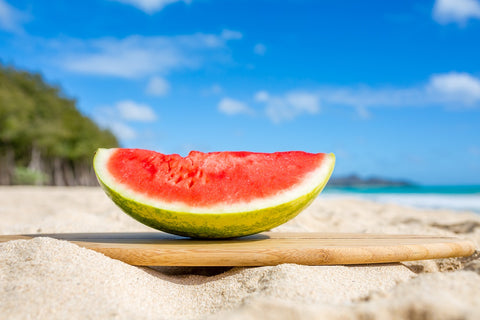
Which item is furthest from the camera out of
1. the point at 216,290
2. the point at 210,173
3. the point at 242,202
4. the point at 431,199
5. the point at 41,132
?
the point at 41,132

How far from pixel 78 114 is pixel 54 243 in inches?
1629

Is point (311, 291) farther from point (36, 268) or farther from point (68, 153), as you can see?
point (68, 153)

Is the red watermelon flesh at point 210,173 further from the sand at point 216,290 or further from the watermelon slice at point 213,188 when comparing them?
the sand at point 216,290

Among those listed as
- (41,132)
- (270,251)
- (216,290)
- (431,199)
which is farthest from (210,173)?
(41,132)

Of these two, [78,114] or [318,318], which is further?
[78,114]

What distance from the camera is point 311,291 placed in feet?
5.98

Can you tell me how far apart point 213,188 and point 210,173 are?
6.5 inches

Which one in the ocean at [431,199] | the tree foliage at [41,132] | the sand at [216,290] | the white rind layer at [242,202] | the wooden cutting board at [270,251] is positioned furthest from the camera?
the tree foliage at [41,132]

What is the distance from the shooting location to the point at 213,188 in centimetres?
256

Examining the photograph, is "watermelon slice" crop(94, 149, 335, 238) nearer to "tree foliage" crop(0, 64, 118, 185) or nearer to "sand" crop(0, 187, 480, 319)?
"sand" crop(0, 187, 480, 319)

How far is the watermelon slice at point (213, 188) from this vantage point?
2.43 meters

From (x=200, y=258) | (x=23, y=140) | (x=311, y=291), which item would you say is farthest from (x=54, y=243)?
(x=23, y=140)

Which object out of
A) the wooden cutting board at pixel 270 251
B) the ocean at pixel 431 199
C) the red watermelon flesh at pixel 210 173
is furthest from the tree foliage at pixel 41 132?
the wooden cutting board at pixel 270 251

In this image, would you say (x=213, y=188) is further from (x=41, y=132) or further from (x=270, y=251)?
(x=41, y=132)
